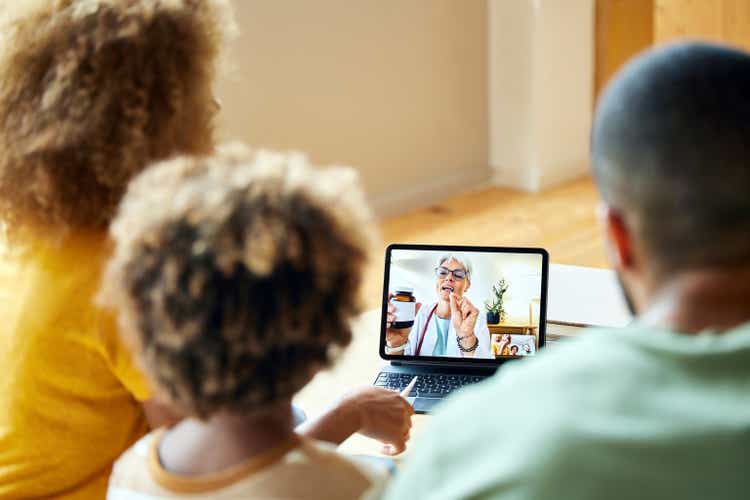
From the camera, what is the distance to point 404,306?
1507mm

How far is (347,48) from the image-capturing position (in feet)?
11.9

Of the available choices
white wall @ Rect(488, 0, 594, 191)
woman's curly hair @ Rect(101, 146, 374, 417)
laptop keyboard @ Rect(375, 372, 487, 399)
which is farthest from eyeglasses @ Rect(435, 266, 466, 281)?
white wall @ Rect(488, 0, 594, 191)

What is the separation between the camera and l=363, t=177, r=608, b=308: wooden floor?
143 inches

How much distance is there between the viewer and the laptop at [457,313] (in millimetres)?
1467

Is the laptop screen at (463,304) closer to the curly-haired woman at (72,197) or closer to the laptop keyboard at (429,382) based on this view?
the laptop keyboard at (429,382)

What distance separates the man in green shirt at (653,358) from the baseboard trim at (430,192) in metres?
3.01

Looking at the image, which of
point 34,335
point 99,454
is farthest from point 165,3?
point 99,454

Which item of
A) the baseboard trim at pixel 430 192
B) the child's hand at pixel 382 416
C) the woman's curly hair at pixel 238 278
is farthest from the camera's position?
the baseboard trim at pixel 430 192

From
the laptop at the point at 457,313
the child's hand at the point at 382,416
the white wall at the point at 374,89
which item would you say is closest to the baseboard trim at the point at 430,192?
the white wall at the point at 374,89

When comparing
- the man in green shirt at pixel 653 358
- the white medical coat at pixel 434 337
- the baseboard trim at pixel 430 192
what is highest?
the man in green shirt at pixel 653 358

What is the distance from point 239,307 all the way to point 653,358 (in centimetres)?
34

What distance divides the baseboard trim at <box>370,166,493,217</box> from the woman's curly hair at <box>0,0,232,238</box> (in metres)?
2.63

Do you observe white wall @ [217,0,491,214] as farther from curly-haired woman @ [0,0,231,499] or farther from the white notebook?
curly-haired woman @ [0,0,231,499]

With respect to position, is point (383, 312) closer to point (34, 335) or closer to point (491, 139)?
point (34, 335)
